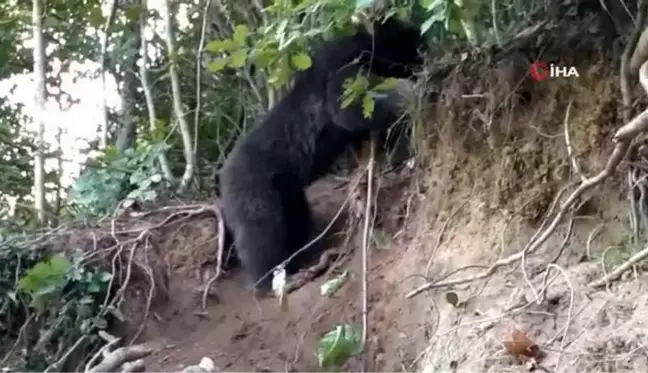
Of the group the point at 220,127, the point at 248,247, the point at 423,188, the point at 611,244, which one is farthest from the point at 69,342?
the point at 611,244

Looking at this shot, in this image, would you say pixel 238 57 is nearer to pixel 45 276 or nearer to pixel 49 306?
pixel 45 276

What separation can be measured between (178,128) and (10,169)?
105 centimetres

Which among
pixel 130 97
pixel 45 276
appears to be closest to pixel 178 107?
pixel 130 97

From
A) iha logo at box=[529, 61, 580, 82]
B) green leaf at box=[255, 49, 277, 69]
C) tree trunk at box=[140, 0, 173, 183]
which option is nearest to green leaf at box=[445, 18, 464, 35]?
iha logo at box=[529, 61, 580, 82]

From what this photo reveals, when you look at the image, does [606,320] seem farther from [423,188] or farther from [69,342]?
[69,342]

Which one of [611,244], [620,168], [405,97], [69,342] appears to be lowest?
[69,342]

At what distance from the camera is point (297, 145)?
15.6 ft

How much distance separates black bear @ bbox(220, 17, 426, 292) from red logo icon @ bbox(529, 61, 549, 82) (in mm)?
1109

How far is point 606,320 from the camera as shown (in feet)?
8.39

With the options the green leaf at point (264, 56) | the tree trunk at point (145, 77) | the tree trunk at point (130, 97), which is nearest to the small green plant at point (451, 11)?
the green leaf at point (264, 56)

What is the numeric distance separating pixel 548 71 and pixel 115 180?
303cm

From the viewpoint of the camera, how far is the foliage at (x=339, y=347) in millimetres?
3494

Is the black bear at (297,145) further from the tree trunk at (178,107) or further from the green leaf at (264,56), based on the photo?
the green leaf at (264,56)

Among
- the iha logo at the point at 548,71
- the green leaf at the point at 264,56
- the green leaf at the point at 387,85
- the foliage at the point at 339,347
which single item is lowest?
the foliage at the point at 339,347
